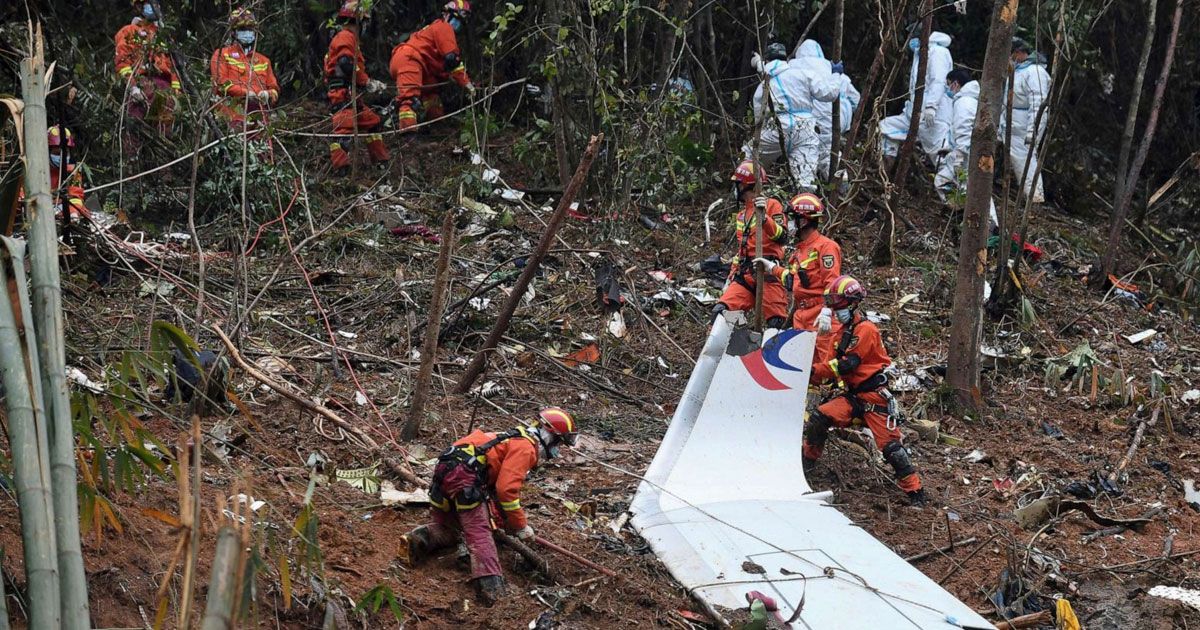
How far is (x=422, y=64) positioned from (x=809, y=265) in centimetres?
458

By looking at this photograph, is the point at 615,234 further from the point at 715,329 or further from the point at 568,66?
the point at 715,329

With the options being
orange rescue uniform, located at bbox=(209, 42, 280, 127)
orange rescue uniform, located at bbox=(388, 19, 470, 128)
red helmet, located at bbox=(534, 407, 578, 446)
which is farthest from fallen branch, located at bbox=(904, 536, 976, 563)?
orange rescue uniform, located at bbox=(388, 19, 470, 128)

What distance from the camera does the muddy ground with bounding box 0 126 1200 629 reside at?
15.5ft

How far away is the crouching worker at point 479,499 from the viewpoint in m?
4.82

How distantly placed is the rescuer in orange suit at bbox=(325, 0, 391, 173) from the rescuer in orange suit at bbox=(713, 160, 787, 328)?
3.70 meters

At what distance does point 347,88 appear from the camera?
35.2ft

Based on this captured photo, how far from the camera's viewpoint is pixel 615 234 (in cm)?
988

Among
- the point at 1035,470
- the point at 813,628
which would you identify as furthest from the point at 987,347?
the point at 813,628

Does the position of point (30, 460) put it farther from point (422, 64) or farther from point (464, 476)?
point (422, 64)

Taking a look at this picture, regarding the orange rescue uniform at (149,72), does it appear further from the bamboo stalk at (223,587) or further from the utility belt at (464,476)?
the bamboo stalk at (223,587)

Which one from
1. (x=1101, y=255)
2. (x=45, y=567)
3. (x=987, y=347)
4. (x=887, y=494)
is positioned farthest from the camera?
(x=1101, y=255)

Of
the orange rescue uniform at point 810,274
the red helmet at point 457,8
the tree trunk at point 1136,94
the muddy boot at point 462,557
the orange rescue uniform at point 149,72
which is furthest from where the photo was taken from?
the red helmet at point 457,8

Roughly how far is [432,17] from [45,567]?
34.2 feet

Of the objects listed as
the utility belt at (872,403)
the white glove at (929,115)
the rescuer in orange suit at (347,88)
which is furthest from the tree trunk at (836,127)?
the rescuer in orange suit at (347,88)
